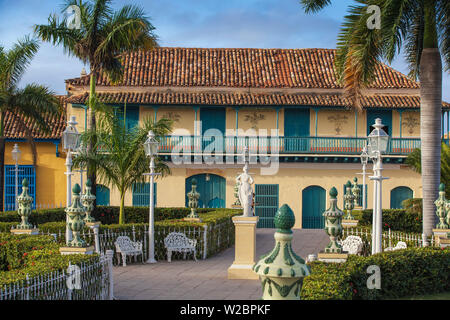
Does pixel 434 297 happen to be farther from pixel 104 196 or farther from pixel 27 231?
pixel 104 196

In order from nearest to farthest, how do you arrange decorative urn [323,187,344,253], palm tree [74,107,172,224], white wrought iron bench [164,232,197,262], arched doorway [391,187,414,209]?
decorative urn [323,187,344,253]
white wrought iron bench [164,232,197,262]
palm tree [74,107,172,224]
arched doorway [391,187,414,209]

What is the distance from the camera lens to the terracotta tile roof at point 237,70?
28875 millimetres

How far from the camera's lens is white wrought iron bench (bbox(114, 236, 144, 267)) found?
1424 centimetres

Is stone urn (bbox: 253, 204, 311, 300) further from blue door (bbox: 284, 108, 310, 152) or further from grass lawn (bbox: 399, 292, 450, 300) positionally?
blue door (bbox: 284, 108, 310, 152)

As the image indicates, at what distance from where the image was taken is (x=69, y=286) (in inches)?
318

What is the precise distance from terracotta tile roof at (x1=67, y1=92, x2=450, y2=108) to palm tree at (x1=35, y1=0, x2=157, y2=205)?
26.5ft

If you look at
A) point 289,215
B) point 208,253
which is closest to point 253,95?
point 208,253

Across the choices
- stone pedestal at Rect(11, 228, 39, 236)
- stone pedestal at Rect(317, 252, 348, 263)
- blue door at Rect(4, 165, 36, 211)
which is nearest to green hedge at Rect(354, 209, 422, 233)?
stone pedestal at Rect(317, 252, 348, 263)

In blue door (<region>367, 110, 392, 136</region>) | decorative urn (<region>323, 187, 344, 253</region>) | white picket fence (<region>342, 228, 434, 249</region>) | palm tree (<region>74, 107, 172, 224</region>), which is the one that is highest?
blue door (<region>367, 110, 392, 136</region>)

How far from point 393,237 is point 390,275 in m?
3.68

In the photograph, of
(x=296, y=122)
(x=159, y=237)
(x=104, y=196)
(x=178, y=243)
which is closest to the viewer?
(x=178, y=243)

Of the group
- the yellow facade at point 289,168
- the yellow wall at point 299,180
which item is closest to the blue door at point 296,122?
the yellow facade at point 289,168

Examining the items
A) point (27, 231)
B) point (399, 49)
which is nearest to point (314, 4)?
point (399, 49)

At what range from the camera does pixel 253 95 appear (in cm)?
2864
